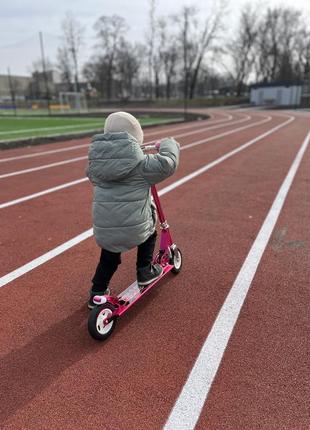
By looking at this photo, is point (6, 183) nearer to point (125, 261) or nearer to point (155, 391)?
point (125, 261)

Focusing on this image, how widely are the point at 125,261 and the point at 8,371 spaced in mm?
1908

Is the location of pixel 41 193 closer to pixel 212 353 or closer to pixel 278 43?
pixel 212 353

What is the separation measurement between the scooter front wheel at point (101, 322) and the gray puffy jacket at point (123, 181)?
46cm

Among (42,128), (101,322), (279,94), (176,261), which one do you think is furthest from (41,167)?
(279,94)

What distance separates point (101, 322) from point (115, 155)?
1247mm

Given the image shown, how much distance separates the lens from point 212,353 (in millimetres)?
2828

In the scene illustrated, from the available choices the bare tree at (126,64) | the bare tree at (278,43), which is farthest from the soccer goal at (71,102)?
the bare tree at (278,43)

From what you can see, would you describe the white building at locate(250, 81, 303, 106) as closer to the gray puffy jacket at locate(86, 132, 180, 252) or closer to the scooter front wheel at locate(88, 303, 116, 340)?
the gray puffy jacket at locate(86, 132, 180, 252)

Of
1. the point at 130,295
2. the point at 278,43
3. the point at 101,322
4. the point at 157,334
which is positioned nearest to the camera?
the point at 101,322

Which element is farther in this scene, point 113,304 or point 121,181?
point 113,304

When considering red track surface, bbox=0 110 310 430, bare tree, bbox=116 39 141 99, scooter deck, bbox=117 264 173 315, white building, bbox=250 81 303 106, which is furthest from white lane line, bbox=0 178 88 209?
bare tree, bbox=116 39 141 99

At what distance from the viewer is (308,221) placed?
5746 mm

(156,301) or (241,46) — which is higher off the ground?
(241,46)

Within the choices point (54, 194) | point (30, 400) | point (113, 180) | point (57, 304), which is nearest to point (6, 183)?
point (54, 194)
